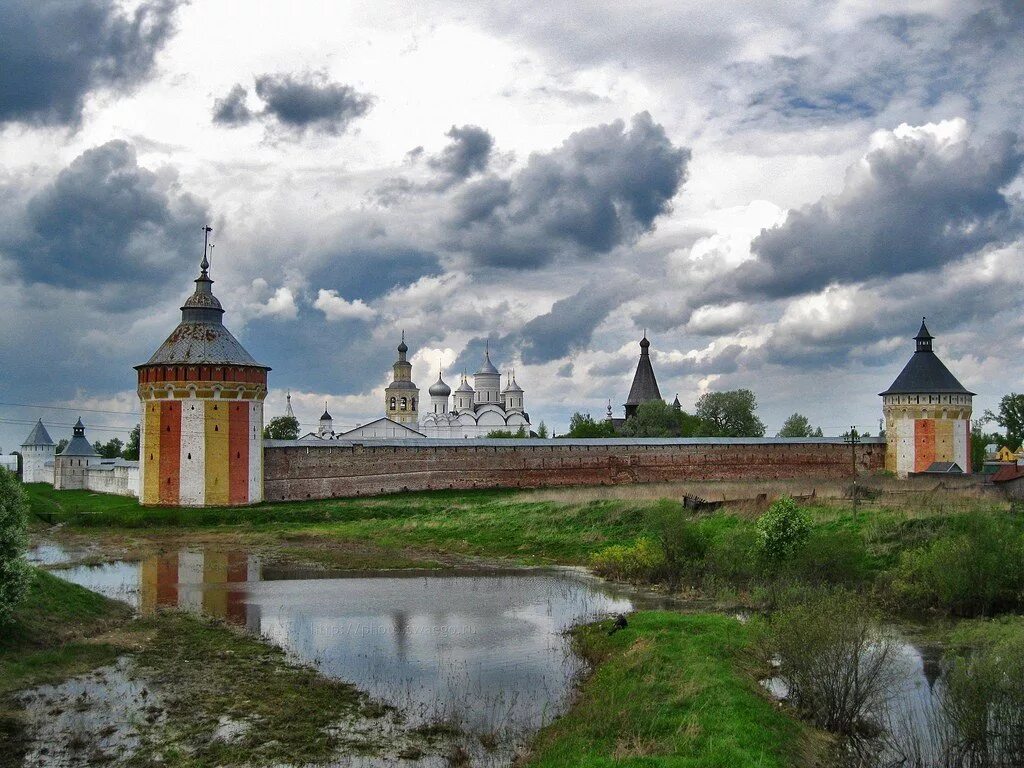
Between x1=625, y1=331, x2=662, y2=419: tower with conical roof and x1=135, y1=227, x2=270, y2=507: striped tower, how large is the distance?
26666 millimetres

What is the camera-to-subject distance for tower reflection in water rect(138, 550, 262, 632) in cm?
1545

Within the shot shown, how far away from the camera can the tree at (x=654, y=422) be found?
4812 centimetres

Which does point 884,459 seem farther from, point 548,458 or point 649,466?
point 548,458

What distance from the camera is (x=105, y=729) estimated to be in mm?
9086

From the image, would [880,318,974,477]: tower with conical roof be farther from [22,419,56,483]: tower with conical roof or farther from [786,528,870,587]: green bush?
[22,419,56,483]: tower with conical roof

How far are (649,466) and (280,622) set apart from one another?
80.9 feet

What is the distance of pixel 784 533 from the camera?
15750 millimetres

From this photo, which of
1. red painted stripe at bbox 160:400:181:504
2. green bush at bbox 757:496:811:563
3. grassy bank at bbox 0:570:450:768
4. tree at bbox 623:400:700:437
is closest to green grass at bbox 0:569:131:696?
grassy bank at bbox 0:570:450:768

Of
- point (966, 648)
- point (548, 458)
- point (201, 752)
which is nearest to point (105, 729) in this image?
point (201, 752)

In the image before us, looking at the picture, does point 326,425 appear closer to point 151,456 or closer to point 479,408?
point 479,408

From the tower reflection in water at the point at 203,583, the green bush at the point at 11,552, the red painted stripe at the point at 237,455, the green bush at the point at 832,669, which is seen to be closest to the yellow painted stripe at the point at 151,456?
the red painted stripe at the point at 237,455

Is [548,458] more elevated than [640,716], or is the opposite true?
[548,458]

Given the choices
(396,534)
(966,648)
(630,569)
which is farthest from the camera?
(396,534)

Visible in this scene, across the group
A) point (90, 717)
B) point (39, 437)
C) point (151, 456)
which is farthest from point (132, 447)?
point (90, 717)
